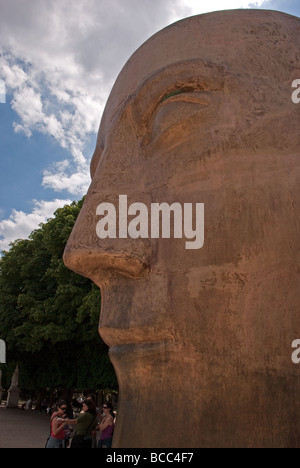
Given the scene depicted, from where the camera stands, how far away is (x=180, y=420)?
1.70 m

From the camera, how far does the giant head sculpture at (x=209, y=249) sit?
1720 millimetres

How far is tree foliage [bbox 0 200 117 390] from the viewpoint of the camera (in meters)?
14.5

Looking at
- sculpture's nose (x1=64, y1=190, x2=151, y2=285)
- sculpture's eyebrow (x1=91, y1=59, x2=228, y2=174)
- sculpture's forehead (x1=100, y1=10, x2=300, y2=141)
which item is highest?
sculpture's forehead (x1=100, y1=10, x2=300, y2=141)

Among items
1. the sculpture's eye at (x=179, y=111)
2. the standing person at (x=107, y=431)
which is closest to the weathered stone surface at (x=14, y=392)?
the standing person at (x=107, y=431)

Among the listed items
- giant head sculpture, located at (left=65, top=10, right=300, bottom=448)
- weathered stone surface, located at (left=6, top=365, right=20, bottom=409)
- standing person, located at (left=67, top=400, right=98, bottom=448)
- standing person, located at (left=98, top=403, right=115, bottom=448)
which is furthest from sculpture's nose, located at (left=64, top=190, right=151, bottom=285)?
weathered stone surface, located at (left=6, top=365, right=20, bottom=409)

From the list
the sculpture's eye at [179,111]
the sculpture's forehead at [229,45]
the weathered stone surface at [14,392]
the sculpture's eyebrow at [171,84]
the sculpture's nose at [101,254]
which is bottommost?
the weathered stone surface at [14,392]

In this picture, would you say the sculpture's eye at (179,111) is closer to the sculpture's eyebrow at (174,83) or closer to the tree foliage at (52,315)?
the sculpture's eyebrow at (174,83)

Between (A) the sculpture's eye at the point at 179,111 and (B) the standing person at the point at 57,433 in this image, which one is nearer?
(A) the sculpture's eye at the point at 179,111

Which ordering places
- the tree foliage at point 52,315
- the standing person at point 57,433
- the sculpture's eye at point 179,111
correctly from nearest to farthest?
1. the sculpture's eye at point 179,111
2. the standing person at point 57,433
3. the tree foliage at point 52,315

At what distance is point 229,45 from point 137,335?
161 cm

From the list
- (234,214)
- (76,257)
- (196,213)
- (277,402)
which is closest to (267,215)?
(234,214)

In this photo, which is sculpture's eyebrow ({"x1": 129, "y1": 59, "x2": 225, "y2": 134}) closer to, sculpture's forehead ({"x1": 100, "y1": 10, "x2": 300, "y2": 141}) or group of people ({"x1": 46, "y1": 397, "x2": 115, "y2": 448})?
sculpture's forehead ({"x1": 100, "y1": 10, "x2": 300, "y2": 141})

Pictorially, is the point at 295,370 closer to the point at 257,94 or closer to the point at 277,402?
the point at 277,402

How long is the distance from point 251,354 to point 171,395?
1.24 ft
